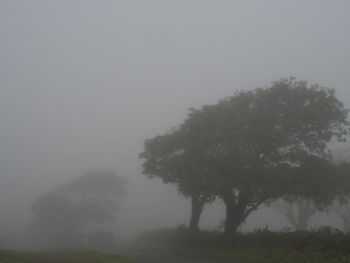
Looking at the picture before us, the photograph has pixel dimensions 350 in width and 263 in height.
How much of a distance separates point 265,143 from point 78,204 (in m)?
55.9

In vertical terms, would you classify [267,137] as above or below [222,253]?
above

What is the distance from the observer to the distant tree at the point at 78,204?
71750 millimetres

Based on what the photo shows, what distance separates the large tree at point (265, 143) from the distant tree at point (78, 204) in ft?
158

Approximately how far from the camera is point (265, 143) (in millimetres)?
27172

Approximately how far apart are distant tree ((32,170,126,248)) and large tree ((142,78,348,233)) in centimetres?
4816

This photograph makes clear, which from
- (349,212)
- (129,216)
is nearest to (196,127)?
(349,212)

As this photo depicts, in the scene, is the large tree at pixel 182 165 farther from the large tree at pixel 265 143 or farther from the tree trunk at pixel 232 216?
the tree trunk at pixel 232 216

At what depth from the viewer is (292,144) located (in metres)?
27.7

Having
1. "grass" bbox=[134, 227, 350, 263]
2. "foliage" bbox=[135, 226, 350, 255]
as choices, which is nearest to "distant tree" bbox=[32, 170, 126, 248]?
"foliage" bbox=[135, 226, 350, 255]

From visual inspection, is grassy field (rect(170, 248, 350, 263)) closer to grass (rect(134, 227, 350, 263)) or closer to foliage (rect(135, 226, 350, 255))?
grass (rect(134, 227, 350, 263))

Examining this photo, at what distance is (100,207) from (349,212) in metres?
49.3

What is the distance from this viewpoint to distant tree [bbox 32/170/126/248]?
235ft

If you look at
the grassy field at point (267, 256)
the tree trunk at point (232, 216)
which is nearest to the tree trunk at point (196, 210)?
the tree trunk at point (232, 216)

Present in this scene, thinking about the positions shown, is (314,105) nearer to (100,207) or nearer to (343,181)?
(343,181)
